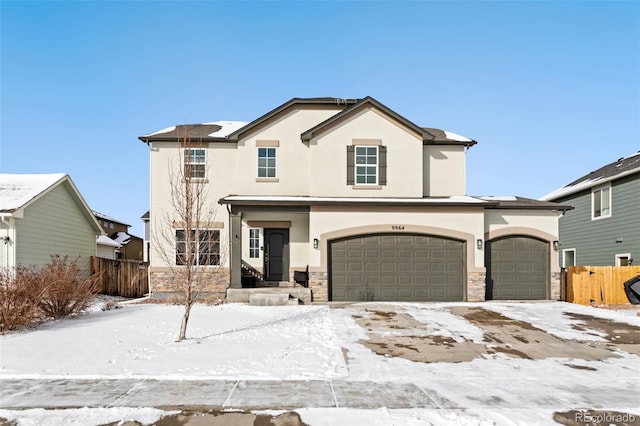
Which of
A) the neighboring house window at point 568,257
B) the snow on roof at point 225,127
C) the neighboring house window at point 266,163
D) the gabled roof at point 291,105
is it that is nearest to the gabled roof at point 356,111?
the gabled roof at point 291,105

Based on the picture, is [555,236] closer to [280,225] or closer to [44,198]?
[280,225]

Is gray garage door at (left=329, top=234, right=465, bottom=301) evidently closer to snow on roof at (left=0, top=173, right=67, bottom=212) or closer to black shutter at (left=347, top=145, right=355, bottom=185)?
black shutter at (left=347, top=145, right=355, bottom=185)

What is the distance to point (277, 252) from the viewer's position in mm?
17125

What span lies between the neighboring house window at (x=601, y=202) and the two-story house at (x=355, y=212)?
585 cm

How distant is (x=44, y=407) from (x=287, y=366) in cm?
353

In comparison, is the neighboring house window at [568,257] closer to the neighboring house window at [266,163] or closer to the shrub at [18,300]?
the neighboring house window at [266,163]

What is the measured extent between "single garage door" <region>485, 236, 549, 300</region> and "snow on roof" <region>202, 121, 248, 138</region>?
12288mm

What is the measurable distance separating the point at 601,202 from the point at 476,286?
10357mm

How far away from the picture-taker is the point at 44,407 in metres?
5.03

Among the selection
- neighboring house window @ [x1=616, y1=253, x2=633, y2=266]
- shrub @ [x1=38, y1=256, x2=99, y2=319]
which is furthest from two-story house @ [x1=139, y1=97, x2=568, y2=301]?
neighboring house window @ [x1=616, y1=253, x2=633, y2=266]

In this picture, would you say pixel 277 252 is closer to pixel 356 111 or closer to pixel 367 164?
pixel 367 164

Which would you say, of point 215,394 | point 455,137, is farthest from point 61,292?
point 455,137

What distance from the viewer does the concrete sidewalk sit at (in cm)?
518

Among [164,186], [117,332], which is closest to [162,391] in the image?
[117,332]
